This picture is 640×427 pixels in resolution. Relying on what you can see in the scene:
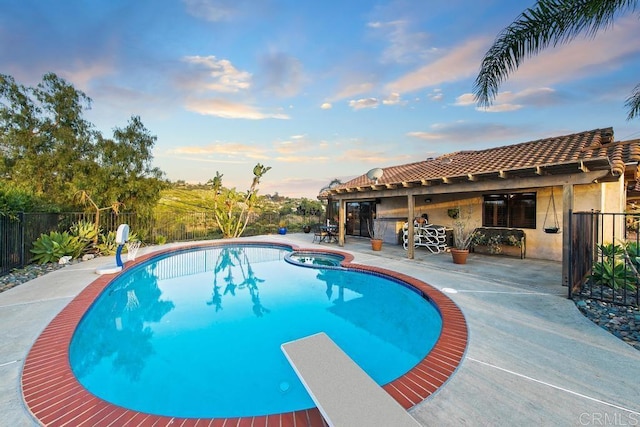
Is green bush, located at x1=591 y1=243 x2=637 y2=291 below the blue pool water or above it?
above

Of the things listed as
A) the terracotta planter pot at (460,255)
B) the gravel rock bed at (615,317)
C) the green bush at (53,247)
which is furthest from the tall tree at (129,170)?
the gravel rock bed at (615,317)

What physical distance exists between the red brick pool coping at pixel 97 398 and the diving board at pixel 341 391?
0.32 metres

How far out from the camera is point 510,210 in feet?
32.9

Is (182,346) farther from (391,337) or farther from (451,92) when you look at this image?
(451,92)

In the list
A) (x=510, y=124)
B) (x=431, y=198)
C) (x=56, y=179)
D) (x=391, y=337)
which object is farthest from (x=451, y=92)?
(x=56, y=179)

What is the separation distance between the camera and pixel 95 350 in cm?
392

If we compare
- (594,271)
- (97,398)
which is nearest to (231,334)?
(97,398)

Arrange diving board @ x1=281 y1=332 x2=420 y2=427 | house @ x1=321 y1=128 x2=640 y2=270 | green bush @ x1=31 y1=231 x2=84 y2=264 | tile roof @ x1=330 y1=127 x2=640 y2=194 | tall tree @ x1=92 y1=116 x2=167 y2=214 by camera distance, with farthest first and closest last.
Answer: tall tree @ x1=92 y1=116 x2=167 y2=214 → green bush @ x1=31 y1=231 x2=84 y2=264 → house @ x1=321 y1=128 x2=640 y2=270 → tile roof @ x1=330 y1=127 x2=640 y2=194 → diving board @ x1=281 y1=332 x2=420 y2=427

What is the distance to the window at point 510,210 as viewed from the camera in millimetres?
9562

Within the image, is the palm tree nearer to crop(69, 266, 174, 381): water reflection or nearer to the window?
the window

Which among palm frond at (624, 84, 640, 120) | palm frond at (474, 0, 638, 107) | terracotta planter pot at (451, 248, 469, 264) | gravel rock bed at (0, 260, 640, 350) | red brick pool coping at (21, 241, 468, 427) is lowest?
red brick pool coping at (21, 241, 468, 427)

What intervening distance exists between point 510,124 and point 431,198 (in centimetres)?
490

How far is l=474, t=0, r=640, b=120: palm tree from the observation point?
467 centimetres

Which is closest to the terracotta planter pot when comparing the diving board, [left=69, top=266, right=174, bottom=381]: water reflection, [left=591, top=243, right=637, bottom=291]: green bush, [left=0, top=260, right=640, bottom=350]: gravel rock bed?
[left=591, top=243, right=637, bottom=291]: green bush
